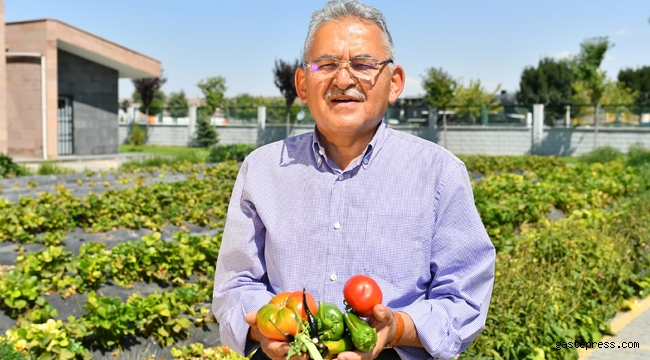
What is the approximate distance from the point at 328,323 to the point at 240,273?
0.49 metres

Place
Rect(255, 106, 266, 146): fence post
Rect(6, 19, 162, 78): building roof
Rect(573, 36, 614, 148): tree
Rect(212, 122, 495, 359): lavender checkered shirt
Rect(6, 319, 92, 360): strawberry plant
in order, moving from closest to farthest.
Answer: Rect(212, 122, 495, 359): lavender checkered shirt < Rect(6, 319, 92, 360): strawberry plant < Rect(6, 19, 162, 78): building roof < Rect(573, 36, 614, 148): tree < Rect(255, 106, 266, 146): fence post

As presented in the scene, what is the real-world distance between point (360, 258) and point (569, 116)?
28995 mm

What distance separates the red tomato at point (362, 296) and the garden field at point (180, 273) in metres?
2.00

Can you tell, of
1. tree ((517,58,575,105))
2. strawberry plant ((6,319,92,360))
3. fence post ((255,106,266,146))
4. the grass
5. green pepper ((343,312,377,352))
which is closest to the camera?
green pepper ((343,312,377,352))

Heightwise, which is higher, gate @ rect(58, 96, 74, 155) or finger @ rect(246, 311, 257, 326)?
gate @ rect(58, 96, 74, 155)

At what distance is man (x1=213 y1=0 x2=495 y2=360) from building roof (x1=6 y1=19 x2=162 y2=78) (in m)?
19.9

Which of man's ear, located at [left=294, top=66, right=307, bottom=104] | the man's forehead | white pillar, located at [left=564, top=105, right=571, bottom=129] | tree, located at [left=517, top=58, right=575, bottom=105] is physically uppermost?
tree, located at [left=517, top=58, right=575, bottom=105]

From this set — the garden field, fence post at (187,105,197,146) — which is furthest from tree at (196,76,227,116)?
the garden field

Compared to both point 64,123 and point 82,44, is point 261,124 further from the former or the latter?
point 82,44

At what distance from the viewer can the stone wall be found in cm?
2120

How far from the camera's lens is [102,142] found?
22547 millimetres

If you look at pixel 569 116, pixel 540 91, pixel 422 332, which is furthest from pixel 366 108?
pixel 540 91

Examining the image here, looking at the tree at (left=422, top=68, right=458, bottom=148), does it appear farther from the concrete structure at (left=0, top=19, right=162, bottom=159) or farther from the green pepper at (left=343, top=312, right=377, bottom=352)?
the green pepper at (left=343, top=312, right=377, bottom=352)

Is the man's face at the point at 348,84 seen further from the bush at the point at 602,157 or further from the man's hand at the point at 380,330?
the bush at the point at 602,157
